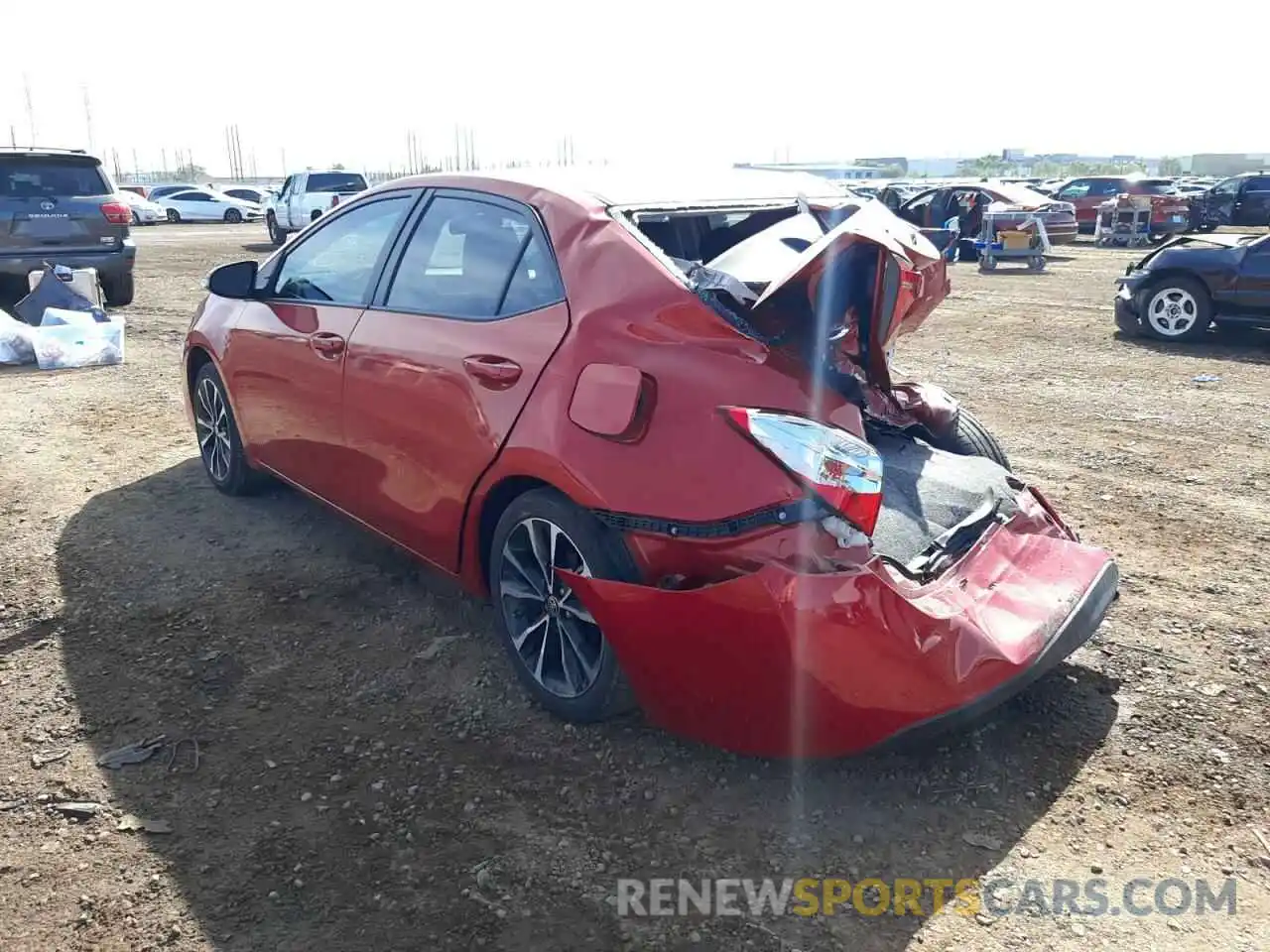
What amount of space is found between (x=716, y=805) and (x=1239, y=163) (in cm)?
10517

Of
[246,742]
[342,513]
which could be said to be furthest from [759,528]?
[342,513]

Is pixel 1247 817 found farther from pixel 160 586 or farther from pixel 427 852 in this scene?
pixel 160 586

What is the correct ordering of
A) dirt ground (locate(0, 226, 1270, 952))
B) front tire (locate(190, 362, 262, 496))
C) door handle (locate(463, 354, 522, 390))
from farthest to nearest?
front tire (locate(190, 362, 262, 496)) < door handle (locate(463, 354, 522, 390)) < dirt ground (locate(0, 226, 1270, 952))

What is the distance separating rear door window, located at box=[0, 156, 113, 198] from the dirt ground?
7.27 metres

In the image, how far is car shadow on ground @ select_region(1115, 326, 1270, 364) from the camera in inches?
375

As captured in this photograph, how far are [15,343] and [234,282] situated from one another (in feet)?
18.9

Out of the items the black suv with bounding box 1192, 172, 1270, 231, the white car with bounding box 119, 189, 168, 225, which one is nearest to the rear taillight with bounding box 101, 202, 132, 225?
the white car with bounding box 119, 189, 168, 225

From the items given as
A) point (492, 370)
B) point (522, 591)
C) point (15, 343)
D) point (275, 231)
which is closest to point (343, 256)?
point (492, 370)

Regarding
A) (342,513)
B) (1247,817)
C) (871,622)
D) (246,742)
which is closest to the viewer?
(871,622)

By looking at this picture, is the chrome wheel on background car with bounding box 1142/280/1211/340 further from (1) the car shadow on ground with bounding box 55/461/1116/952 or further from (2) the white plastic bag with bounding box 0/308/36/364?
(2) the white plastic bag with bounding box 0/308/36/364

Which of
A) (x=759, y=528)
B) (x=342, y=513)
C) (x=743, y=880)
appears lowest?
(x=743, y=880)

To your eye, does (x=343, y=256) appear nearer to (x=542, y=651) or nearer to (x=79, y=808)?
(x=542, y=651)

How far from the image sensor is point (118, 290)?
11.9m

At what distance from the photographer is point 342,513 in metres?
4.32
